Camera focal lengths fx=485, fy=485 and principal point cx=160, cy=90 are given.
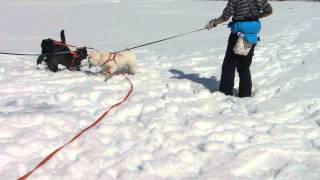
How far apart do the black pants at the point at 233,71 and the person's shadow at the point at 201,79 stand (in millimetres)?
386

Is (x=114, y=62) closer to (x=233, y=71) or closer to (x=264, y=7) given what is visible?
(x=233, y=71)

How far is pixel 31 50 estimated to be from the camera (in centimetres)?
1204

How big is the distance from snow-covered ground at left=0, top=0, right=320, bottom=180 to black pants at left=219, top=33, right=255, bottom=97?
183mm

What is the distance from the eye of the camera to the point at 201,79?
8.09m

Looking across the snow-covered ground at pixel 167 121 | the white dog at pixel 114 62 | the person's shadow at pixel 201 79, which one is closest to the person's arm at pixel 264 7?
the snow-covered ground at pixel 167 121

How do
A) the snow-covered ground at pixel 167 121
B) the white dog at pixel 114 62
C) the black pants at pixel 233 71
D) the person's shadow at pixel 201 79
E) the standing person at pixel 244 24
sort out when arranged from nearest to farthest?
the snow-covered ground at pixel 167 121, the standing person at pixel 244 24, the black pants at pixel 233 71, the person's shadow at pixel 201 79, the white dog at pixel 114 62

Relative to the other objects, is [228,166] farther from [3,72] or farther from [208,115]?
[3,72]

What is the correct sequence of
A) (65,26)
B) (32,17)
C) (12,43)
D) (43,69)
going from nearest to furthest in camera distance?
(43,69) → (12,43) → (65,26) → (32,17)

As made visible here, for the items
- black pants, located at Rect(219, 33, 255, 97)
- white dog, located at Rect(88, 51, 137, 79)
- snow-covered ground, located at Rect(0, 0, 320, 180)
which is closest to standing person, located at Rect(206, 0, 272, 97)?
black pants, located at Rect(219, 33, 255, 97)

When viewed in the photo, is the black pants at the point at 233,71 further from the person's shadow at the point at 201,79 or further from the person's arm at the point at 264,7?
the person's arm at the point at 264,7

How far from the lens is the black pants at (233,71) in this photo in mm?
6812

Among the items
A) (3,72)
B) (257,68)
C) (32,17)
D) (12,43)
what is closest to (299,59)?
(257,68)

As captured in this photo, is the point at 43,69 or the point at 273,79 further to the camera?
the point at 43,69

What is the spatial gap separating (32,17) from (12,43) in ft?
29.0
